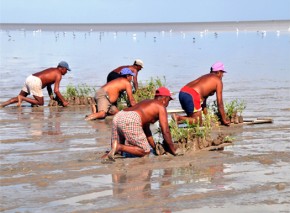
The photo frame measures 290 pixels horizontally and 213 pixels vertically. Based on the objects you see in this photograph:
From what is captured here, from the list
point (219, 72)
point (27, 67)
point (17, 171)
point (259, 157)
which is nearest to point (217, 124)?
point (219, 72)

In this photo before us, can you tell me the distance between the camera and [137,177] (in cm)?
987

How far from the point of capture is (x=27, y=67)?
3328 cm

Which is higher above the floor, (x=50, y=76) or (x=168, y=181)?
(x=50, y=76)

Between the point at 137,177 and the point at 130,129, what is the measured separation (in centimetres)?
102

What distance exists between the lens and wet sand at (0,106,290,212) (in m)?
8.52

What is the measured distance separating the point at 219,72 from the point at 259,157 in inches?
110

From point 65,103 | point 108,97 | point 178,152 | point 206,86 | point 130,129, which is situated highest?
point 206,86

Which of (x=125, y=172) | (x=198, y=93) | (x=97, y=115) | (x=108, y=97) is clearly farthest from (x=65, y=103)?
(x=125, y=172)

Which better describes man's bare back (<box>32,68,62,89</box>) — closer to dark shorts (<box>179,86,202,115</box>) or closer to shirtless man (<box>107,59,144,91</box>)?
shirtless man (<box>107,59,144,91</box>)

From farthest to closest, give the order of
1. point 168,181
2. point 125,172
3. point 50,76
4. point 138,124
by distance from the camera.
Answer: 1. point 50,76
2. point 138,124
3. point 125,172
4. point 168,181

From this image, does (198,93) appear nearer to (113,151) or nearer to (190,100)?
(190,100)

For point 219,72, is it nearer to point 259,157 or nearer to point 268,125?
point 268,125

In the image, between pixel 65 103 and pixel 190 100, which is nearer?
pixel 190 100

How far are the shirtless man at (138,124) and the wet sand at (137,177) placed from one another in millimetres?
199
